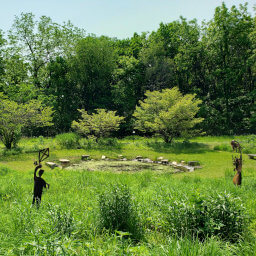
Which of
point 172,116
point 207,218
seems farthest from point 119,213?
point 172,116

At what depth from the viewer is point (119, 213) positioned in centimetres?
305

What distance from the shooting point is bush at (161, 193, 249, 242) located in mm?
2756

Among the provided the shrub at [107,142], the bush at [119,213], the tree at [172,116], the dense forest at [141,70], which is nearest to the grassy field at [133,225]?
the bush at [119,213]

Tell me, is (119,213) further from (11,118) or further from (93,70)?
(93,70)

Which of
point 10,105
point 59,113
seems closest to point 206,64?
point 59,113

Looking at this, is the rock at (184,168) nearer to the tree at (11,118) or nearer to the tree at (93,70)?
the tree at (11,118)

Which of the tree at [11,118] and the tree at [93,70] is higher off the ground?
the tree at [93,70]

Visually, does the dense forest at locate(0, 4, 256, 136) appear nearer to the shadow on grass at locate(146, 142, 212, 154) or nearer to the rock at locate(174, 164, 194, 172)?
the shadow on grass at locate(146, 142, 212, 154)

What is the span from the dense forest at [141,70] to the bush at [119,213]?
19439 millimetres

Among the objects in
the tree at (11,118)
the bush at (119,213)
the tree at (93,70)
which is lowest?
the bush at (119,213)

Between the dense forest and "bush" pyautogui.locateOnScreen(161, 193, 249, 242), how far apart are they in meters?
19.7

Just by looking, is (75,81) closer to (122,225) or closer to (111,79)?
(111,79)

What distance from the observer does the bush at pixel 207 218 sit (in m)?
2.76

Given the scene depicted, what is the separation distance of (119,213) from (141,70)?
23219mm
